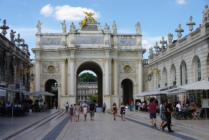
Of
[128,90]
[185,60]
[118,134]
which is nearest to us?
[118,134]

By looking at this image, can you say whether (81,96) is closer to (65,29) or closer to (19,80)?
(65,29)

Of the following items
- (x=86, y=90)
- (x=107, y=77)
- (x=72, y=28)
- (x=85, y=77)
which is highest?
(x=72, y=28)

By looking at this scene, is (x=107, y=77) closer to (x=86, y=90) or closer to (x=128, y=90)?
(x=128, y=90)

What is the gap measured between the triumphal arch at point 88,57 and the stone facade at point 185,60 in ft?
26.1

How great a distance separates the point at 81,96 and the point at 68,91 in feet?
274

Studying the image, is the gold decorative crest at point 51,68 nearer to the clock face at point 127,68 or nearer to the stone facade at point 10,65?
the stone facade at point 10,65

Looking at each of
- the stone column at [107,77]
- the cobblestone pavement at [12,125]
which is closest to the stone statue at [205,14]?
the cobblestone pavement at [12,125]

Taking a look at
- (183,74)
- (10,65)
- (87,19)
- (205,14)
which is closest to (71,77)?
(87,19)

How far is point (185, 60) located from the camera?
3394cm

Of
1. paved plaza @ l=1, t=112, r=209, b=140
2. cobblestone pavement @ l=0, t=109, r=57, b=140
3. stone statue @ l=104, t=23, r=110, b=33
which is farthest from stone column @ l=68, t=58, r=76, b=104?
paved plaza @ l=1, t=112, r=209, b=140

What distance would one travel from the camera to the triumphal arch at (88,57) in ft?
173

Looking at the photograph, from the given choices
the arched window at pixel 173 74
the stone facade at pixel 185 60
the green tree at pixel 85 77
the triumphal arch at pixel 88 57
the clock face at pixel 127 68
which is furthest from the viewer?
the green tree at pixel 85 77

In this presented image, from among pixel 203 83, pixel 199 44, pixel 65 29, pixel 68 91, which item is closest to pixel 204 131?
pixel 203 83

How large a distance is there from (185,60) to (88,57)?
22.2m
